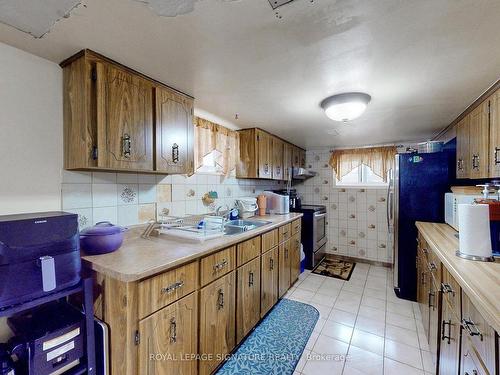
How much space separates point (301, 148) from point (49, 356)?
13.2 ft

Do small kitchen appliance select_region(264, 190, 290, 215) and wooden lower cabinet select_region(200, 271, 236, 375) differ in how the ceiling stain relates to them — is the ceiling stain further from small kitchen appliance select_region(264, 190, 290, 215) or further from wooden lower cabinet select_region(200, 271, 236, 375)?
small kitchen appliance select_region(264, 190, 290, 215)

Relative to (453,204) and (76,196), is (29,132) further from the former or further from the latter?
(453,204)

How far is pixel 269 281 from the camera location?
2.19m

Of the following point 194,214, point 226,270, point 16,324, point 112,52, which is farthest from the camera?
point 194,214

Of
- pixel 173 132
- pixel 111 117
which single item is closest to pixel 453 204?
pixel 173 132

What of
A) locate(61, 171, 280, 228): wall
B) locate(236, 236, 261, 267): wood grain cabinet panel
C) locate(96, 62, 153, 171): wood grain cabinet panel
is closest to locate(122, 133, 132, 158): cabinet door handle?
locate(96, 62, 153, 171): wood grain cabinet panel

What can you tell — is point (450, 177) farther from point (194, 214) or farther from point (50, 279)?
point (50, 279)

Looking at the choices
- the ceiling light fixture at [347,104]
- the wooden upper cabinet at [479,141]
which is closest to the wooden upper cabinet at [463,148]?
the wooden upper cabinet at [479,141]

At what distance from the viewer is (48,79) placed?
1.34m

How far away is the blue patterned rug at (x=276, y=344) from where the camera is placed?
1569 millimetres

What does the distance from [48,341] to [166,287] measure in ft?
1.59

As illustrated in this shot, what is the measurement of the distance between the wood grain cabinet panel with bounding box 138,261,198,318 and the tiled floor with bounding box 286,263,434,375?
1.04 metres

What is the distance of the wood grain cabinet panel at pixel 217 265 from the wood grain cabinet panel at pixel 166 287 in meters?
0.06

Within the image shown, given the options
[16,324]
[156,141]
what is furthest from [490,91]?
[16,324]
